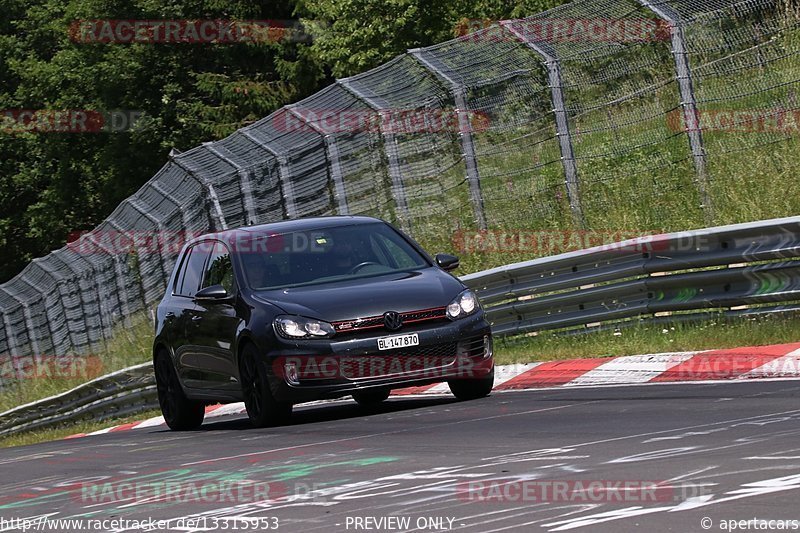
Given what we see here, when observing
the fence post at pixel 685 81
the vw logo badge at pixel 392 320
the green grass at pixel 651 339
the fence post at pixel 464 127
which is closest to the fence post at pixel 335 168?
the fence post at pixel 464 127

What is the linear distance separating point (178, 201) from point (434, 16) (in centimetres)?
1889

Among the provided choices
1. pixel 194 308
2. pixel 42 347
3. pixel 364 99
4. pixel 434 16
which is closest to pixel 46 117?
pixel 434 16

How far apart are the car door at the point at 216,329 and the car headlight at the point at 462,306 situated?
5.52 feet

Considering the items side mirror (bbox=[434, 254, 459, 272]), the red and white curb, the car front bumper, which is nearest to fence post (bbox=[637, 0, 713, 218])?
the red and white curb

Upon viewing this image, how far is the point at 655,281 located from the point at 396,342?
3332 millimetres

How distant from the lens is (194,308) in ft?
45.3

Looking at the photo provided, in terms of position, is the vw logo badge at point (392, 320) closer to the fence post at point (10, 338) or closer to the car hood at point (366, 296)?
the car hood at point (366, 296)

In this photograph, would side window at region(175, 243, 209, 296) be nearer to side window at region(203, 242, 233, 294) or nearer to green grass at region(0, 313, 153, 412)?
side window at region(203, 242, 233, 294)

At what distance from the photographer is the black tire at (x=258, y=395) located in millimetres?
12117

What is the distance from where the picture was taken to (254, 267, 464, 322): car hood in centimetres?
1186

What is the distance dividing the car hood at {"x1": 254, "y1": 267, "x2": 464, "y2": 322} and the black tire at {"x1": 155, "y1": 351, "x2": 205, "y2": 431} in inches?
90.5

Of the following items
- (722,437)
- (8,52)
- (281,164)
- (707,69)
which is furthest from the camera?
(8,52)

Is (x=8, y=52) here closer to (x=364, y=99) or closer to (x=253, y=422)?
(x=364, y=99)

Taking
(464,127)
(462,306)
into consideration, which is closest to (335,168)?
(464,127)
